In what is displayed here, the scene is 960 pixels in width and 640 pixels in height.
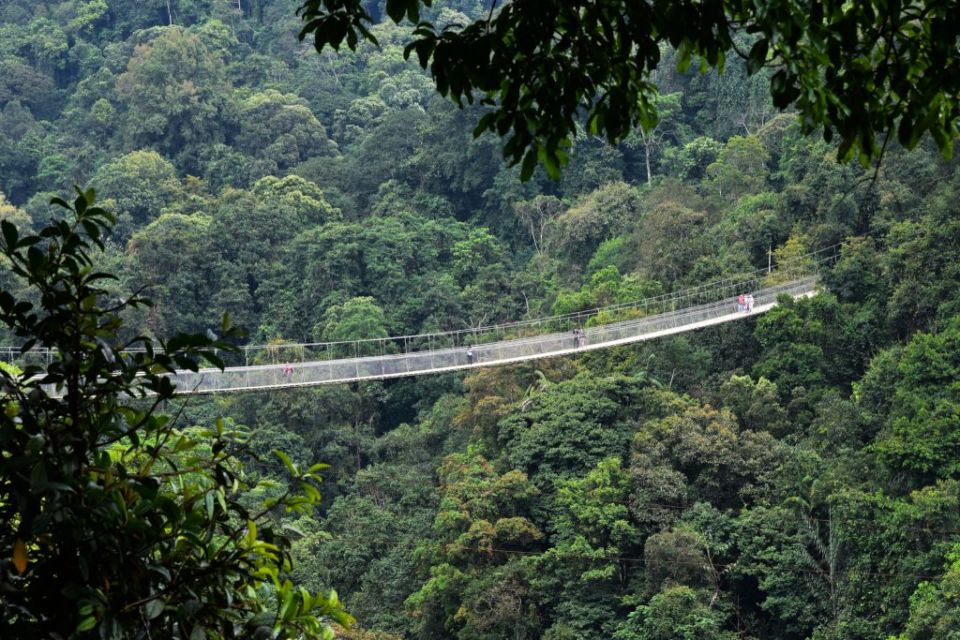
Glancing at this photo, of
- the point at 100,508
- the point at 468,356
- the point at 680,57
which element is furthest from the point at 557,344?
the point at 100,508

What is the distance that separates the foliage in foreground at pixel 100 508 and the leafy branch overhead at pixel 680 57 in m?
0.55

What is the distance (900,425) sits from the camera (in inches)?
525

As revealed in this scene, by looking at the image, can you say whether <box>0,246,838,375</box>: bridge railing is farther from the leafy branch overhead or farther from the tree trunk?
the leafy branch overhead

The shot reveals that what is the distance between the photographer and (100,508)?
2.03 metres

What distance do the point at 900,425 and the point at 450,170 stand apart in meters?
13.2

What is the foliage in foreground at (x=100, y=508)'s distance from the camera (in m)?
2.00

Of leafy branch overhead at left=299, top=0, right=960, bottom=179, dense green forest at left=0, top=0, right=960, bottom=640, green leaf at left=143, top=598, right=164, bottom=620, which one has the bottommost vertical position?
dense green forest at left=0, top=0, right=960, bottom=640

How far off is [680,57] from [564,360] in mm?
15467

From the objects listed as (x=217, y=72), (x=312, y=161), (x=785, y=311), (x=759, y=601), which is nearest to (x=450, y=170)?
(x=312, y=161)

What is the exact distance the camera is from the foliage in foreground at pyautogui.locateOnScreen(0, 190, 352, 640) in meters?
2.00

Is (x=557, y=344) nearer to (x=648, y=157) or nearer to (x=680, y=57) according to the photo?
(x=648, y=157)

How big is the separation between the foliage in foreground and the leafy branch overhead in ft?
1.80

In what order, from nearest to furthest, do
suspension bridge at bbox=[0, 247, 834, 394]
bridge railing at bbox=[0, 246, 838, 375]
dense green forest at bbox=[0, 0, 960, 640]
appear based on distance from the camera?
1. dense green forest at bbox=[0, 0, 960, 640]
2. suspension bridge at bbox=[0, 247, 834, 394]
3. bridge railing at bbox=[0, 246, 838, 375]

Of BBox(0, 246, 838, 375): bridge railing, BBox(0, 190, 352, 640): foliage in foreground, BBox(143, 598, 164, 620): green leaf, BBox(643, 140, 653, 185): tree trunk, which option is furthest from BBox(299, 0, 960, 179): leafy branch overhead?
BBox(643, 140, 653, 185): tree trunk
